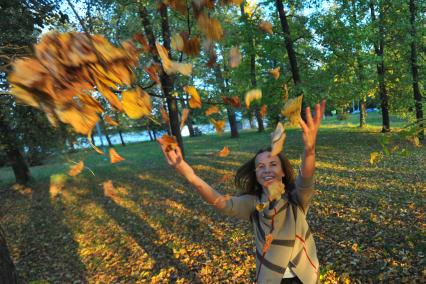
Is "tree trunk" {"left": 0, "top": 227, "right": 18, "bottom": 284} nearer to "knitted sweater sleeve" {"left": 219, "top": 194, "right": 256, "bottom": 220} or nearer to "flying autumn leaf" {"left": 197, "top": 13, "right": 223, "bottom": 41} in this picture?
"knitted sweater sleeve" {"left": 219, "top": 194, "right": 256, "bottom": 220}

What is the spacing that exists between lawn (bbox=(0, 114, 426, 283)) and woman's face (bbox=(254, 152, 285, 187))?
1.15m

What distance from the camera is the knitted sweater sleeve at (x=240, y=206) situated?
2.67 metres

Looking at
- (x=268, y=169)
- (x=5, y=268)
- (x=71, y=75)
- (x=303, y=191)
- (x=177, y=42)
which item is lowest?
(x=5, y=268)

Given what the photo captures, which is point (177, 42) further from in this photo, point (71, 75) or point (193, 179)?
point (193, 179)

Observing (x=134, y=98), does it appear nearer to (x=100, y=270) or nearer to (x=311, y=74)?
(x=100, y=270)

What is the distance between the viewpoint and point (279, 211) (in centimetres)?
254

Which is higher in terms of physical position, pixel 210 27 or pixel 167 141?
pixel 210 27

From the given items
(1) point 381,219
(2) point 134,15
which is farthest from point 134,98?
(2) point 134,15

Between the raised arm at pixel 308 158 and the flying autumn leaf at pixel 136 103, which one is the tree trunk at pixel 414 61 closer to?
the raised arm at pixel 308 158

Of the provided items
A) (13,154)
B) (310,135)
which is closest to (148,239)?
(310,135)

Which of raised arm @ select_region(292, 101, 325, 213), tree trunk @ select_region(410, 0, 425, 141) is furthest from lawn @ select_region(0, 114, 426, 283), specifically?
tree trunk @ select_region(410, 0, 425, 141)

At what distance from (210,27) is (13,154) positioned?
1478 cm

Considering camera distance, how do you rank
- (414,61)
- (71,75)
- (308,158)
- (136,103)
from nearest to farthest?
(71,75)
(136,103)
(308,158)
(414,61)

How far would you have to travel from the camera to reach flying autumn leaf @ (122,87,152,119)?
5.52ft
